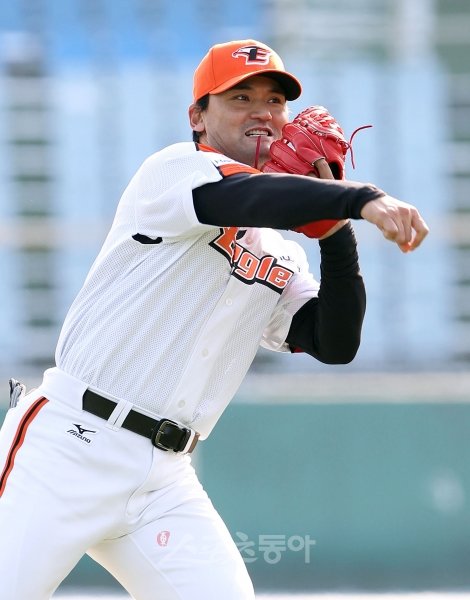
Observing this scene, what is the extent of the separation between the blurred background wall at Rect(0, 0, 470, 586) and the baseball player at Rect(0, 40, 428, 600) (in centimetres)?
311

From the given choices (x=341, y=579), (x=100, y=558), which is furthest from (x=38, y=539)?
(x=341, y=579)

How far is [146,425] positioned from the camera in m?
2.99

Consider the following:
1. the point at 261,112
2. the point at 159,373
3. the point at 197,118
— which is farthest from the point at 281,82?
the point at 159,373

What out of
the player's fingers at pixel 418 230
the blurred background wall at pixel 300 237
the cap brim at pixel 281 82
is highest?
the cap brim at pixel 281 82

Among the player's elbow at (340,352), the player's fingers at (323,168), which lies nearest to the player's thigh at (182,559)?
the player's elbow at (340,352)

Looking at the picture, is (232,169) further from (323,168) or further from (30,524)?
(30,524)

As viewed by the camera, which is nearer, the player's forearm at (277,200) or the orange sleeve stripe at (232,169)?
the player's forearm at (277,200)

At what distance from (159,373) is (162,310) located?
15cm

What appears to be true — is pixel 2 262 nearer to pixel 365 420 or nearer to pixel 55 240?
pixel 55 240

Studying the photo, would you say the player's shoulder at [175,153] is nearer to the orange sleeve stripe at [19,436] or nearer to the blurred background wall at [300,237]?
the orange sleeve stripe at [19,436]

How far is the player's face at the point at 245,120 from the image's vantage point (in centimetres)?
323

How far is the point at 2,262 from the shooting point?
22.1ft

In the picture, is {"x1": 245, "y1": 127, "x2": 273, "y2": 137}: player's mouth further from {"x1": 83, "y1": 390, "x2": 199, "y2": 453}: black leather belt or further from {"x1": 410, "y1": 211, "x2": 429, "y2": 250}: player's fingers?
{"x1": 410, "y1": 211, "x2": 429, "y2": 250}: player's fingers

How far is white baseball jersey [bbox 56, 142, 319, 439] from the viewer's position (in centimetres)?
298
